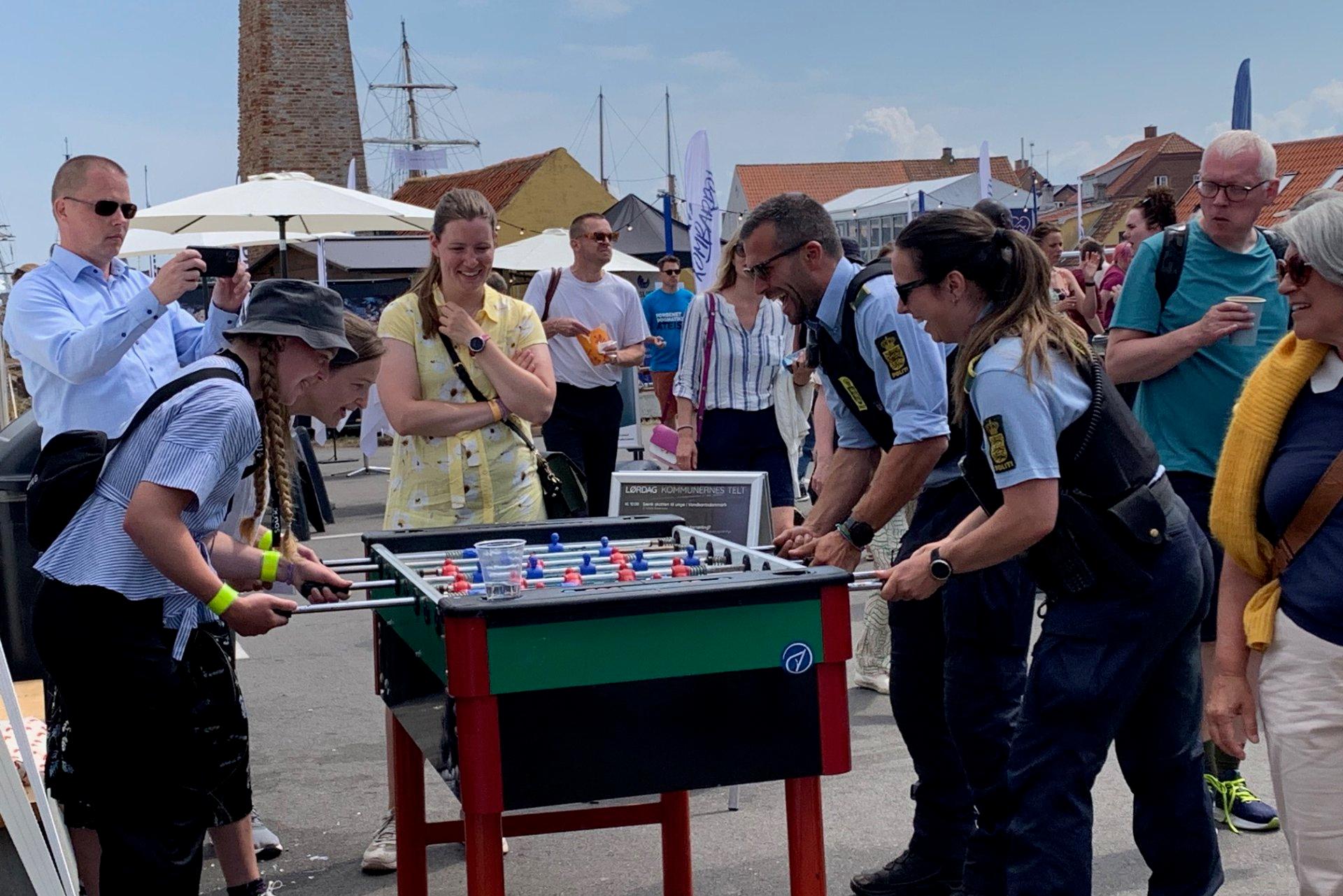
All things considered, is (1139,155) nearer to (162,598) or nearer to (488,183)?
(488,183)

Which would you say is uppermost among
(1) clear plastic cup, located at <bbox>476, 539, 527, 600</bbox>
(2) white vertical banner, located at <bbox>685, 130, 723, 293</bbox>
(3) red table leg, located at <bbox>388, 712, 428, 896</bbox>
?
(2) white vertical banner, located at <bbox>685, 130, 723, 293</bbox>

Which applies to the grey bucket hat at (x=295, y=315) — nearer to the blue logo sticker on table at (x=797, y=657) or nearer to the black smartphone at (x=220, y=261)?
the black smartphone at (x=220, y=261)

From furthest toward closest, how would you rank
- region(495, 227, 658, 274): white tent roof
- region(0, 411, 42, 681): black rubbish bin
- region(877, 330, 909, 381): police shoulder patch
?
region(495, 227, 658, 274): white tent roof < region(0, 411, 42, 681): black rubbish bin < region(877, 330, 909, 381): police shoulder patch

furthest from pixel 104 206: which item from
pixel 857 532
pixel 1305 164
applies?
pixel 1305 164

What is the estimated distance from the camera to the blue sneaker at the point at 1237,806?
15.1 ft

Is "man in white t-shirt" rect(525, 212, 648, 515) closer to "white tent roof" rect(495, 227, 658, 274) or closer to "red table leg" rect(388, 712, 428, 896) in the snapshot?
"red table leg" rect(388, 712, 428, 896)

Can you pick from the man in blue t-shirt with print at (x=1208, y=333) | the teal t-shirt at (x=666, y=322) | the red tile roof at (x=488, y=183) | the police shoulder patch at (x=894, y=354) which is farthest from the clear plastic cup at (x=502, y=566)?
the red tile roof at (x=488, y=183)

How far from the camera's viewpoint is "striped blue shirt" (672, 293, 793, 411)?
651 centimetres

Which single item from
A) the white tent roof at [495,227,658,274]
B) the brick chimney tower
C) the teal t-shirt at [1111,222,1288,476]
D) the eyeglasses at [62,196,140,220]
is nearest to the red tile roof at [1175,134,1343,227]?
the brick chimney tower

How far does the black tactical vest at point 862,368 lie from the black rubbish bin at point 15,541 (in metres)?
3.04

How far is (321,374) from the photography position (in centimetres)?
346

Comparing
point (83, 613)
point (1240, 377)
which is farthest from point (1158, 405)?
point (83, 613)

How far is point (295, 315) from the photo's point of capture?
332 cm

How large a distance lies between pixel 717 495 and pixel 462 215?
4.54 feet
